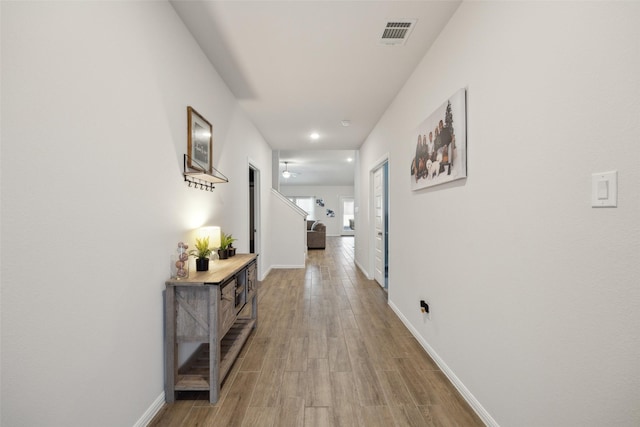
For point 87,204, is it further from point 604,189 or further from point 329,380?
point 604,189

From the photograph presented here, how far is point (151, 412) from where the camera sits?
1662 millimetres

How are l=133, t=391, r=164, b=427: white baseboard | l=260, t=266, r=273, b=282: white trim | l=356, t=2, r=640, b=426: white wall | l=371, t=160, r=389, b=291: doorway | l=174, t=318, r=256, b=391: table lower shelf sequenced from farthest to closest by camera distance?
l=260, t=266, r=273, b=282: white trim
l=371, t=160, r=389, b=291: doorway
l=174, t=318, r=256, b=391: table lower shelf
l=133, t=391, r=164, b=427: white baseboard
l=356, t=2, r=640, b=426: white wall

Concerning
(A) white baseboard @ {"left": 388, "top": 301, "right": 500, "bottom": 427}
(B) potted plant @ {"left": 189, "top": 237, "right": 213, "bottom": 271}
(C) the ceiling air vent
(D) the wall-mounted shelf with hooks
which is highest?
(C) the ceiling air vent

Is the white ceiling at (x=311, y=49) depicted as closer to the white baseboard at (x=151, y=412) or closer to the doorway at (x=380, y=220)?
the doorway at (x=380, y=220)

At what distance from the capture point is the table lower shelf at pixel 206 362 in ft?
6.03

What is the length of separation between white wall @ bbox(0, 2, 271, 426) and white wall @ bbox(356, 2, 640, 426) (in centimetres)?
193

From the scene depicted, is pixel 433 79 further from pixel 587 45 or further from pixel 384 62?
pixel 587 45

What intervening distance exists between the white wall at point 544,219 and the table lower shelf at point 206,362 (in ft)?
5.34

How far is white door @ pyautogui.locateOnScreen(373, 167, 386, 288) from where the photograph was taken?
175 inches

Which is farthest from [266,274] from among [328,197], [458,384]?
[328,197]

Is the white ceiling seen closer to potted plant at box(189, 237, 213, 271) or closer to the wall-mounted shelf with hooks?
the wall-mounted shelf with hooks

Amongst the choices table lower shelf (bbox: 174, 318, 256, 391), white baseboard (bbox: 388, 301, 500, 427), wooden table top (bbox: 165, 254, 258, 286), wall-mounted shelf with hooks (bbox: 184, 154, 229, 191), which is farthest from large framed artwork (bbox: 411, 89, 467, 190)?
table lower shelf (bbox: 174, 318, 256, 391)

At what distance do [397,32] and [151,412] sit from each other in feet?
9.96

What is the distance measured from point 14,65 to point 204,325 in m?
1.49
